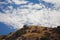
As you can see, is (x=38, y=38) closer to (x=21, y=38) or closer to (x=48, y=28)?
(x=21, y=38)

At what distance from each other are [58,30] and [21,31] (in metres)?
44.6

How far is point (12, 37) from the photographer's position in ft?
629

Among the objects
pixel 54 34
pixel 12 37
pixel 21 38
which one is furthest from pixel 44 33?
pixel 12 37

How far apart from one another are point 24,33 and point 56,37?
1511 inches

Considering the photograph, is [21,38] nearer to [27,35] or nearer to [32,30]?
[27,35]

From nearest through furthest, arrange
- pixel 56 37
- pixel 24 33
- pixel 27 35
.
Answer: pixel 56 37 < pixel 27 35 < pixel 24 33

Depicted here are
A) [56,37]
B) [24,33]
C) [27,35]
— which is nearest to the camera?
[56,37]

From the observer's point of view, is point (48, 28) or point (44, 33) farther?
point (48, 28)

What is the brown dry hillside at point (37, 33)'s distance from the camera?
165m

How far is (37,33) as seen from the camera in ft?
590

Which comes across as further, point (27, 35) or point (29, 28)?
point (29, 28)

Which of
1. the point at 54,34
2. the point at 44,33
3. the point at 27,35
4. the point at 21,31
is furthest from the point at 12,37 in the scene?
the point at 54,34

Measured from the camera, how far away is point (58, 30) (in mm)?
169375

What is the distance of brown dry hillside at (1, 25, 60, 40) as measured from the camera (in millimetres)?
164875
